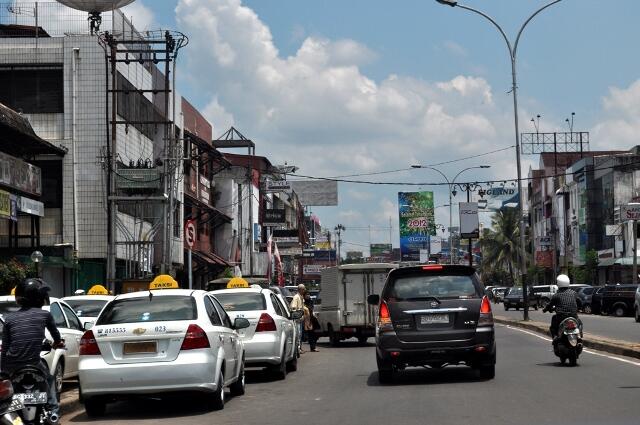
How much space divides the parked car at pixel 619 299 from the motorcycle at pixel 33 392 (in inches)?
1695

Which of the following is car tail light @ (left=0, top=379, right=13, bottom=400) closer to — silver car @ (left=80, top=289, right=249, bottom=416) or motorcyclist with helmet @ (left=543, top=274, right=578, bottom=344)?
silver car @ (left=80, top=289, right=249, bottom=416)

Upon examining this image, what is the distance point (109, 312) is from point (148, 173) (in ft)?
75.4

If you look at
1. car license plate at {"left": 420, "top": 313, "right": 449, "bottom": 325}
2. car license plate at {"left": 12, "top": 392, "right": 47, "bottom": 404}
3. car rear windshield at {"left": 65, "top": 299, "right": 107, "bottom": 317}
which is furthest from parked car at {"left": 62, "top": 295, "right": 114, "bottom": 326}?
car license plate at {"left": 12, "top": 392, "right": 47, "bottom": 404}

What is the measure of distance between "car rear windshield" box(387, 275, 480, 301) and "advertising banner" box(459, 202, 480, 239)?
42.0m

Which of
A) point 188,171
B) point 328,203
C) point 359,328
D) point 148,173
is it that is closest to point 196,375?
point 359,328

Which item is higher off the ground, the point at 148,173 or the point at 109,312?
the point at 148,173

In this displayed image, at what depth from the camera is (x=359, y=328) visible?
2833cm

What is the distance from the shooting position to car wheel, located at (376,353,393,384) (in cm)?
1560

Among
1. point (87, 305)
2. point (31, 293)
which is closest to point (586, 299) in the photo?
point (87, 305)

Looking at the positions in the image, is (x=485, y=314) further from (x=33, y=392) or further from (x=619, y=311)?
(x=619, y=311)

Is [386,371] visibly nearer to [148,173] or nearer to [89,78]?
[148,173]

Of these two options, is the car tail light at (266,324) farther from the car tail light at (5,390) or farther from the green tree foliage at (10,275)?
the green tree foliage at (10,275)

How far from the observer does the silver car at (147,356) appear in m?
12.2

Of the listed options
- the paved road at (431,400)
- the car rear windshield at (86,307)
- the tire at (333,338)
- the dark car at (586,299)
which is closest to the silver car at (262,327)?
the paved road at (431,400)
